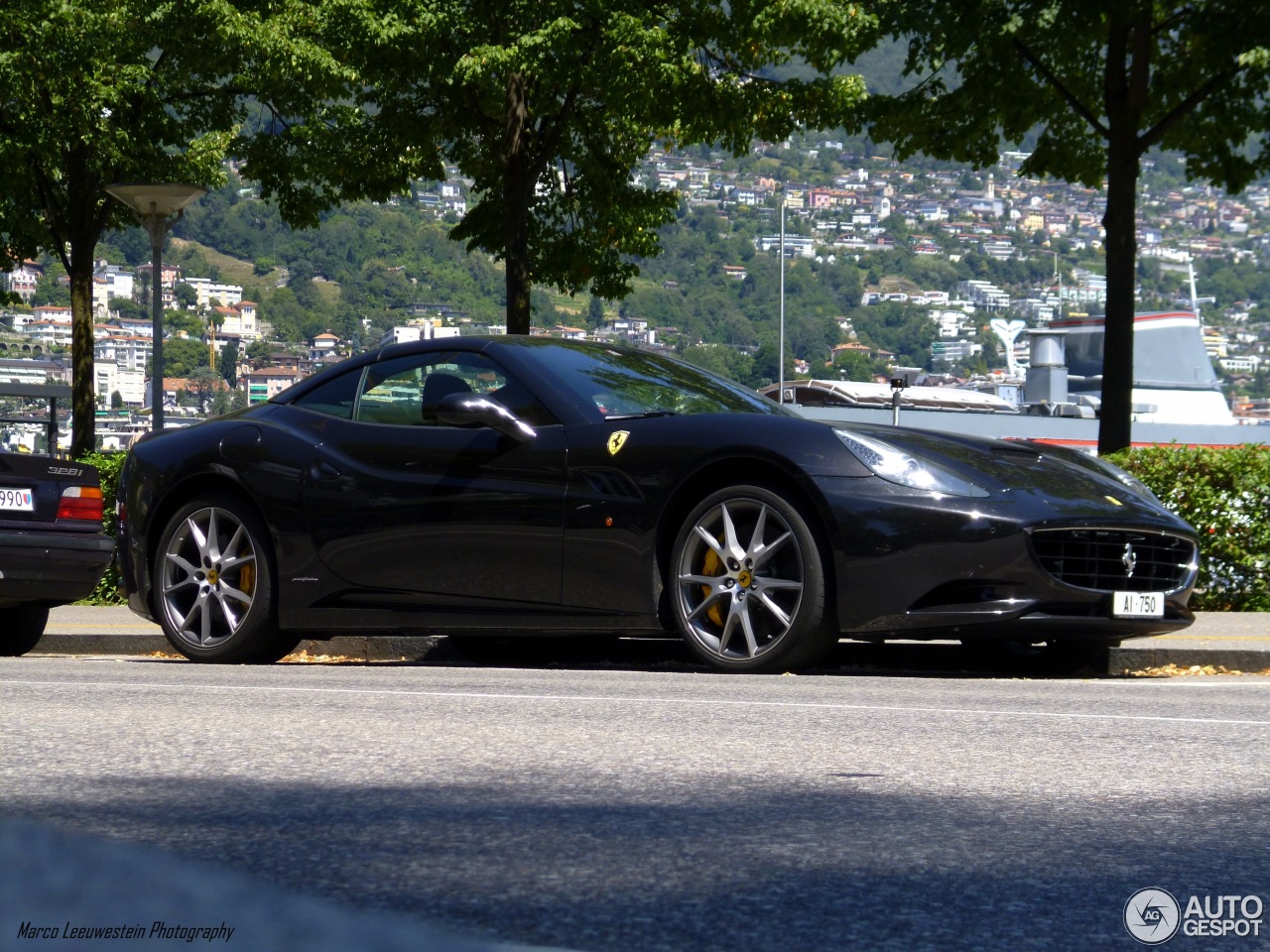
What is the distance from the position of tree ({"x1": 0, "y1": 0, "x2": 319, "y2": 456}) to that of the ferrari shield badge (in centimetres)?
1696

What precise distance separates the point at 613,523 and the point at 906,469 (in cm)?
120

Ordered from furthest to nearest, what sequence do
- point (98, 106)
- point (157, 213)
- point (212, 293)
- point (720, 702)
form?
point (212, 293) → point (98, 106) → point (157, 213) → point (720, 702)

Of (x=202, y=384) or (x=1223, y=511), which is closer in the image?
(x=1223, y=511)

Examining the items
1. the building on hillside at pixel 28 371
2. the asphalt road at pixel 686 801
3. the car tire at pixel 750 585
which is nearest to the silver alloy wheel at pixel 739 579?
the car tire at pixel 750 585

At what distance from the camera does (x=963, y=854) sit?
3.26m

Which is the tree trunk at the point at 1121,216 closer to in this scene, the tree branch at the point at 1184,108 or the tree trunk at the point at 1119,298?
the tree trunk at the point at 1119,298

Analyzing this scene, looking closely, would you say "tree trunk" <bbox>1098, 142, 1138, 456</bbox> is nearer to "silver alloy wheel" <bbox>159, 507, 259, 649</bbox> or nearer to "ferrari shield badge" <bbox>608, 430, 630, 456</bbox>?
"ferrari shield badge" <bbox>608, 430, 630, 456</bbox>

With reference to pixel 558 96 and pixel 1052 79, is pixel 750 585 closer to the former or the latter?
pixel 1052 79

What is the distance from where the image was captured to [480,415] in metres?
7.28

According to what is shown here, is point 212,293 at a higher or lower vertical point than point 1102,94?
higher

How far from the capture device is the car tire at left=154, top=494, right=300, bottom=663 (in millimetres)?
7922

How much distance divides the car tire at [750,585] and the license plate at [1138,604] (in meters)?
1.15

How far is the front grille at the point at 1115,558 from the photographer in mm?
6762

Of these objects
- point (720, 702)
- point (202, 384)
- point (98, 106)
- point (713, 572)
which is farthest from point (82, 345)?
point (202, 384)
